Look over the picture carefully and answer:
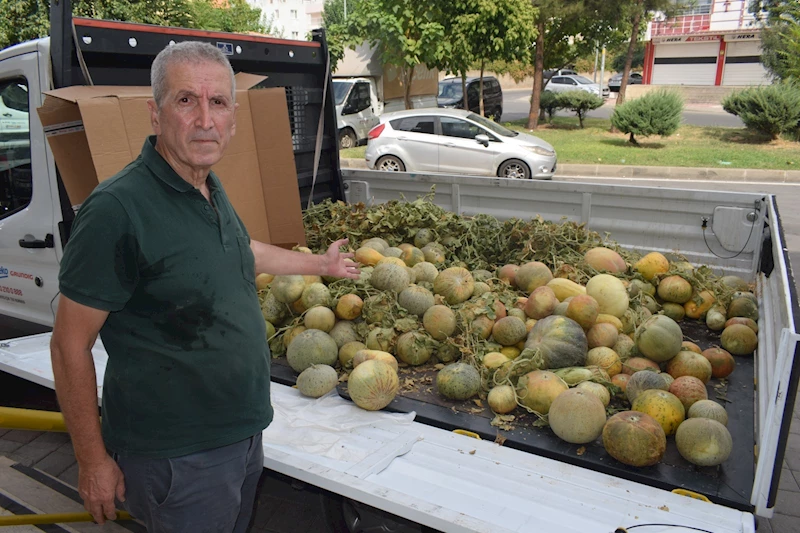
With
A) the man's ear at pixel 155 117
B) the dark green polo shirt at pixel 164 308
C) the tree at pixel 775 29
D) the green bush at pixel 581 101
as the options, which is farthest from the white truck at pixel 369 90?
the dark green polo shirt at pixel 164 308

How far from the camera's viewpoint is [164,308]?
6.14ft

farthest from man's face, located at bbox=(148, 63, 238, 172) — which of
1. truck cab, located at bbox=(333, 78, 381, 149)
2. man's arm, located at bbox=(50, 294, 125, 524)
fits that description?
truck cab, located at bbox=(333, 78, 381, 149)

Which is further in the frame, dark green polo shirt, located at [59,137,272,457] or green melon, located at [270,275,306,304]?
green melon, located at [270,275,306,304]

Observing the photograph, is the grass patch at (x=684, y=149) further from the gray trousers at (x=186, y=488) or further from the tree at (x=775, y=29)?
the gray trousers at (x=186, y=488)

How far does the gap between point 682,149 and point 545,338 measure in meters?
16.5

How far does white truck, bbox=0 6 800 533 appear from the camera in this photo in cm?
211

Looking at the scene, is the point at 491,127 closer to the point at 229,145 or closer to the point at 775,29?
the point at 229,145

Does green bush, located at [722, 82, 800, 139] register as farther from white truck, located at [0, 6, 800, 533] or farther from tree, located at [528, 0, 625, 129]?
white truck, located at [0, 6, 800, 533]

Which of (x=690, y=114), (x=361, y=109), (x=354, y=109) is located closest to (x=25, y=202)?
(x=354, y=109)

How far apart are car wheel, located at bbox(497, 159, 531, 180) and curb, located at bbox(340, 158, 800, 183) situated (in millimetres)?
2903

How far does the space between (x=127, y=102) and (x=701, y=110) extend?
34.5 m

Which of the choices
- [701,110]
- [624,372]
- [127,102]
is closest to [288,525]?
[624,372]

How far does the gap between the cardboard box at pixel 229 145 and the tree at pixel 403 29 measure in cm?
1574

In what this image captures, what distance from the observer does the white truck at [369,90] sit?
19.1 metres
